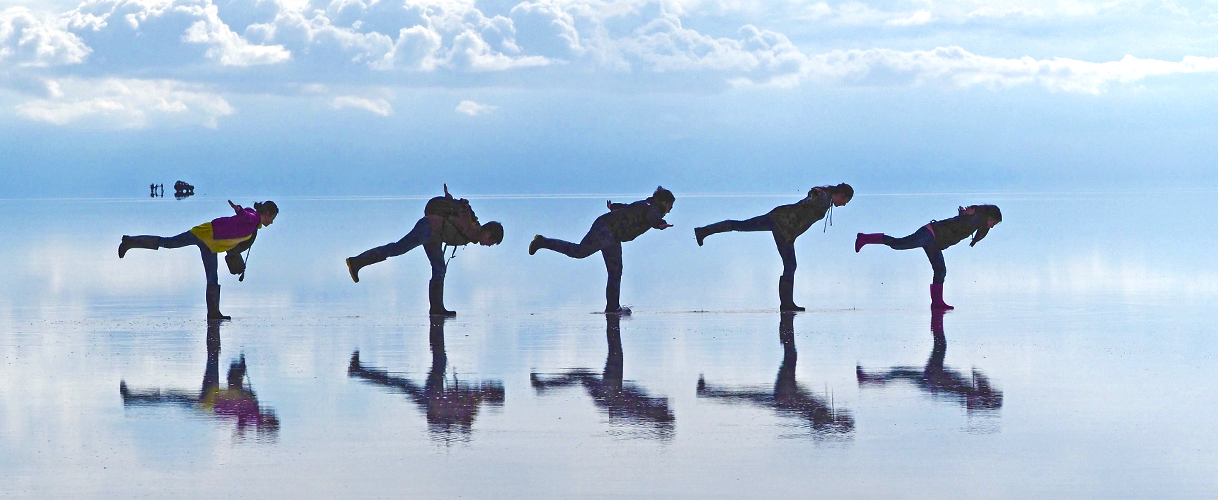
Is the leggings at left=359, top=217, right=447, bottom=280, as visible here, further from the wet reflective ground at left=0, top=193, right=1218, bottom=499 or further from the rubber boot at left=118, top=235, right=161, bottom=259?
the rubber boot at left=118, top=235, right=161, bottom=259

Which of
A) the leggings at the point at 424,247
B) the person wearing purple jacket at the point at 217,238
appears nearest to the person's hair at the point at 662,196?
the leggings at the point at 424,247

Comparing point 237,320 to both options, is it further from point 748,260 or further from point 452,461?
point 748,260

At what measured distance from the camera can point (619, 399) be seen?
34.7ft

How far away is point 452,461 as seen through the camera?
830 cm

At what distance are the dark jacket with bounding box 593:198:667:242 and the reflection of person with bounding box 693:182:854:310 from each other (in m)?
0.62

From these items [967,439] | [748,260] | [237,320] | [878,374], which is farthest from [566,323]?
[748,260]

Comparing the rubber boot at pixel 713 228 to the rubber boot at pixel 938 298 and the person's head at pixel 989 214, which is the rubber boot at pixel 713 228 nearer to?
the rubber boot at pixel 938 298

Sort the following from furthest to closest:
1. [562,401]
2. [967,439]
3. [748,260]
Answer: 1. [748,260]
2. [562,401]
3. [967,439]

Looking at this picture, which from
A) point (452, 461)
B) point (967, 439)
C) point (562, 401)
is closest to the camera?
point (452, 461)

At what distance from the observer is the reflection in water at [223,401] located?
947cm

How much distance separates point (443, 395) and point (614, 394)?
123 centimetres

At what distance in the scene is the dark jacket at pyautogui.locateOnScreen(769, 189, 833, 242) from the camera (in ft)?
59.9

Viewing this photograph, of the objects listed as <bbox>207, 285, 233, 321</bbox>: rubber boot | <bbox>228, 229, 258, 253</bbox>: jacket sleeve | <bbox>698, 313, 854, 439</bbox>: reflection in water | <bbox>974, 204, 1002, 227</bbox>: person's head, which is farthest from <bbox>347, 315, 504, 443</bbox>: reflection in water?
<bbox>974, 204, 1002, 227</bbox>: person's head

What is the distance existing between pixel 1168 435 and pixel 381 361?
658 cm
